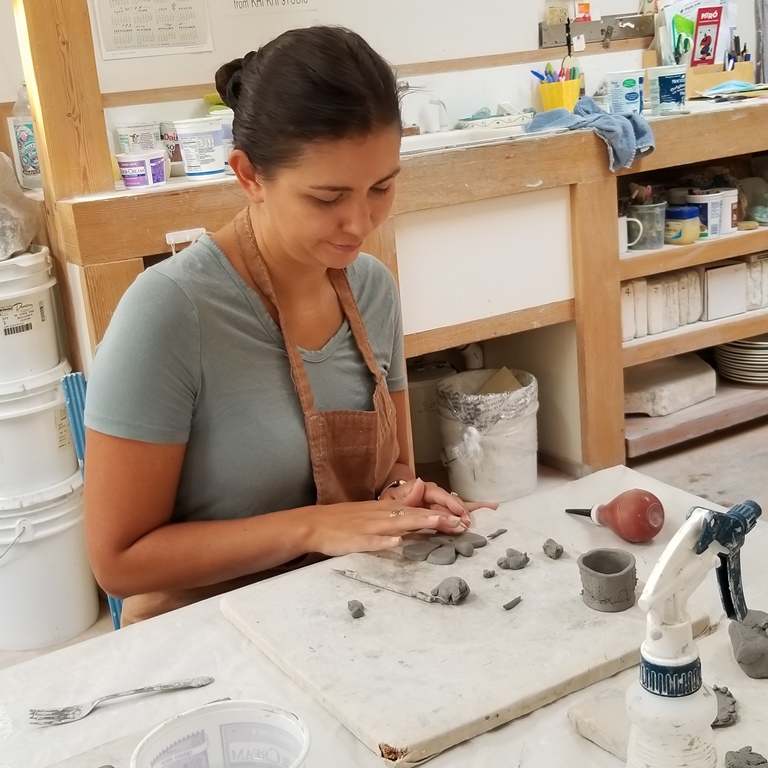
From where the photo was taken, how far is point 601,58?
3424mm

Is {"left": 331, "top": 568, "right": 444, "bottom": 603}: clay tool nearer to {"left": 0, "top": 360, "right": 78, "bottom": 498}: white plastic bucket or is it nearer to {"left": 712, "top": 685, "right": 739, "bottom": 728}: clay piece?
{"left": 712, "top": 685, "right": 739, "bottom": 728}: clay piece

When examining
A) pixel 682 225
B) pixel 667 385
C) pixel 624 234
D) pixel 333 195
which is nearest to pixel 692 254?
pixel 682 225

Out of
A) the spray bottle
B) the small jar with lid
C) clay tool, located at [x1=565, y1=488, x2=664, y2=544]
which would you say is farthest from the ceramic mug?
the spray bottle

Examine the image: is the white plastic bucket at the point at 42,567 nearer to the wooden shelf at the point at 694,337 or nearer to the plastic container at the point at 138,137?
the plastic container at the point at 138,137

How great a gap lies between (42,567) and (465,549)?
160 centimetres

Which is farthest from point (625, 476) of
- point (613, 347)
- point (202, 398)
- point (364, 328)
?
point (613, 347)

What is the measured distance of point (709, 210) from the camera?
10.0 ft

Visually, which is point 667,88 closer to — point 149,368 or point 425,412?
point 425,412

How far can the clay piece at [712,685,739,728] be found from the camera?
77cm

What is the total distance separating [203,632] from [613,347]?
6.96 feet

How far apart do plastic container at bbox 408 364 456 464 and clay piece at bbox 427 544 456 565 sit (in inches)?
74.9

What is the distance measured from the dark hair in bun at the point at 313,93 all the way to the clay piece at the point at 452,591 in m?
0.55

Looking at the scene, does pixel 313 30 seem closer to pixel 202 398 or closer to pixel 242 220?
pixel 242 220

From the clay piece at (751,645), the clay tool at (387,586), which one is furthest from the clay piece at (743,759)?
the clay tool at (387,586)
